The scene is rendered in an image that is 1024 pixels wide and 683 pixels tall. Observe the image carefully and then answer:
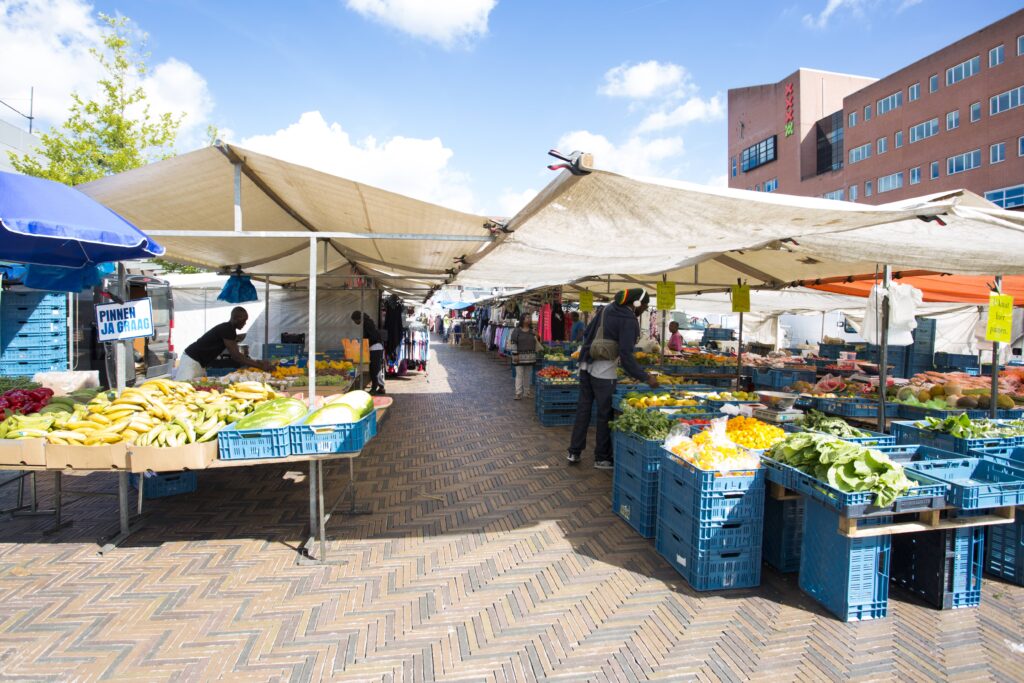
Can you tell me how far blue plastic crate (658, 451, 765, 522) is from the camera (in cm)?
344

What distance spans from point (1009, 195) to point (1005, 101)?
474cm

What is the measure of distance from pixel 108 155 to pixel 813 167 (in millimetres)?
47728

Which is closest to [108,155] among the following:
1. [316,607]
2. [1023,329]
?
[316,607]

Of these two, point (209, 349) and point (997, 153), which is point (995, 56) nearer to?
point (997, 153)

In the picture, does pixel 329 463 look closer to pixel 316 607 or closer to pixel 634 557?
pixel 316 607

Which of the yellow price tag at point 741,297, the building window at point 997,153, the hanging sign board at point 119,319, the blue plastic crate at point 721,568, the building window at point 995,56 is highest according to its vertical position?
the building window at point 995,56

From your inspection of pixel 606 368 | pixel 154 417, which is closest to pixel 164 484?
pixel 154 417

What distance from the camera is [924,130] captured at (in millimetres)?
32281

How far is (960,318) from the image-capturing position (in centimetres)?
1458

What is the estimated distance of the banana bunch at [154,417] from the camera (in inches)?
150

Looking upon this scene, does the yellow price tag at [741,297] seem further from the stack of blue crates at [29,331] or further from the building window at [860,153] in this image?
the building window at [860,153]

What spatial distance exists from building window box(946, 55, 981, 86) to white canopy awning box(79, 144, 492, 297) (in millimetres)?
35542

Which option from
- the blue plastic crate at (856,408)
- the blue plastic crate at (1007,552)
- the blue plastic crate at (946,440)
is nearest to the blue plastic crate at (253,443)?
the blue plastic crate at (946,440)

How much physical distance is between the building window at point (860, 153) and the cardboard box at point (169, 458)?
4492 cm
